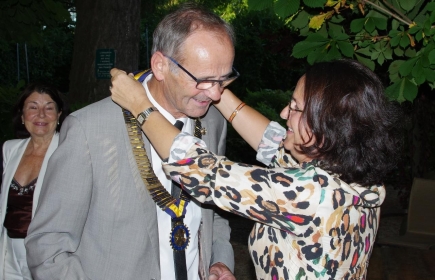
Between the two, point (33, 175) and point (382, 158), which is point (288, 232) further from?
point (33, 175)

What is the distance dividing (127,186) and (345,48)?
169 centimetres

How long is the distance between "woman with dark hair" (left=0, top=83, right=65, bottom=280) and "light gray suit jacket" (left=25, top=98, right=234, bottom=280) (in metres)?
1.92

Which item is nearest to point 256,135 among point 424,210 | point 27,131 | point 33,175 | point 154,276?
point 154,276

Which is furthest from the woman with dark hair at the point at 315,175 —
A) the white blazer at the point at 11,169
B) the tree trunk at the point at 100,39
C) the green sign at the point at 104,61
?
the tree trunk at the point at 100,39

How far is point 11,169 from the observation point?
469cm

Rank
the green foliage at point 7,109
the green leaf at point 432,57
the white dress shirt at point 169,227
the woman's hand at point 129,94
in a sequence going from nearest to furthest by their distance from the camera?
1. the woman's hand at point 129,94
2. the white dress shirt at point 169,227
3. the green leaf at point 432,57
4. the green foliage at point 7,109

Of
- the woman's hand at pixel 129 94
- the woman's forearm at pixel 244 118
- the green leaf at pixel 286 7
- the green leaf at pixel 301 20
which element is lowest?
the woman's forearm at pixel 244 118

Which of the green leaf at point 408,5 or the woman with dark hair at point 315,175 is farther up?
the green leaf at point 408,5

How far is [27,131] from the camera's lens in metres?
5.14

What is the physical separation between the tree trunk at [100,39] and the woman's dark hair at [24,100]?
316cm

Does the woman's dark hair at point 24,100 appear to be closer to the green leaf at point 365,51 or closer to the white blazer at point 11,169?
the white blazer at point 11,169

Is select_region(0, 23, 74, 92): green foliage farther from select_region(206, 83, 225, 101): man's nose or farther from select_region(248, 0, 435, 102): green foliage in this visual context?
select_region(206, 83, 225, 101): man's nose

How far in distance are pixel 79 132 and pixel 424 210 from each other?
527 centimetres

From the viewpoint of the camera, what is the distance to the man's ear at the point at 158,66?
2807mm
